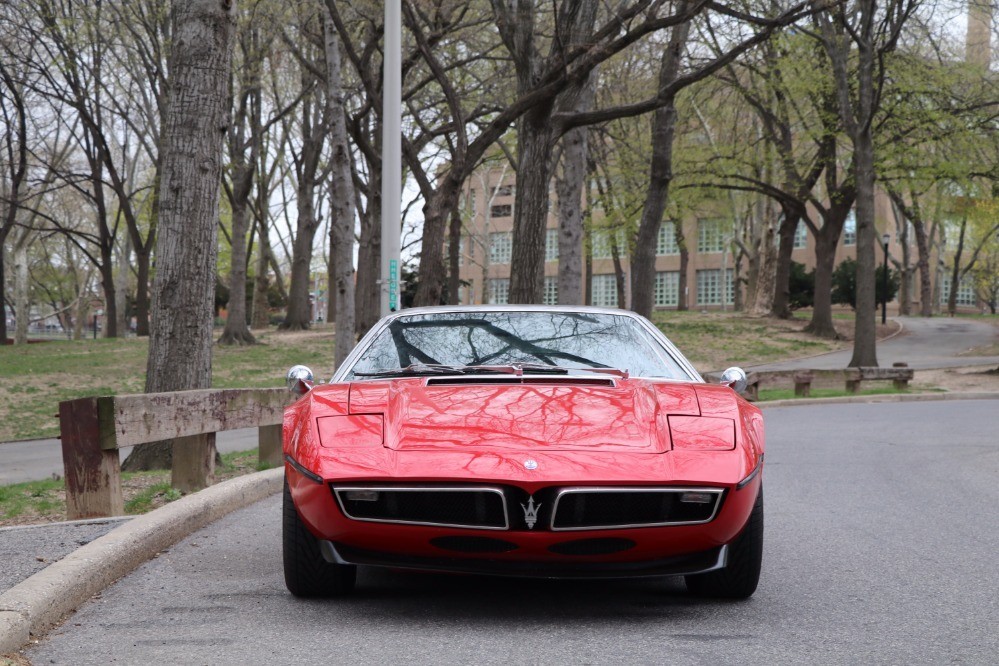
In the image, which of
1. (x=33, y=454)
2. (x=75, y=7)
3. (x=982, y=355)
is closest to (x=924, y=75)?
(x=982, y=355)

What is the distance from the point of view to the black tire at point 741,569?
4352mm

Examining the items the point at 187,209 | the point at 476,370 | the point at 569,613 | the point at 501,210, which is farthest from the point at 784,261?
the point at 501,210

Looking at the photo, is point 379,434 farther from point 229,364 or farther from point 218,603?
Answer: point 229,364

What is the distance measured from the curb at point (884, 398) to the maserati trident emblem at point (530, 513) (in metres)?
14.9

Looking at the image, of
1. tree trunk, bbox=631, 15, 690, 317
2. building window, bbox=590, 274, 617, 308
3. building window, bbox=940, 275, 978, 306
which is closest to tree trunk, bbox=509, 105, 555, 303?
tree trunk, bbox=631, 15, 690, 317

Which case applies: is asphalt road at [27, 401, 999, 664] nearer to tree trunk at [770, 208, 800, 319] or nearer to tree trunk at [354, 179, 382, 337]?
tree trunk at [354, 179, 382, 337]

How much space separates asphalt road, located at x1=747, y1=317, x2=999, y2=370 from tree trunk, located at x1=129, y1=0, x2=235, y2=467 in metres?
16.8

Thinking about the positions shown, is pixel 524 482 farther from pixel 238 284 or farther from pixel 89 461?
pixel 238 284

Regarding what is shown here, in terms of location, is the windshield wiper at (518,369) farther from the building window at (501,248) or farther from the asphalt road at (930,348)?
the building window at (501,248)

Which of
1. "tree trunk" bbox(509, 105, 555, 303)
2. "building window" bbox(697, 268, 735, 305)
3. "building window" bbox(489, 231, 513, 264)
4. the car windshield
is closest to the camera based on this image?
the car windshield

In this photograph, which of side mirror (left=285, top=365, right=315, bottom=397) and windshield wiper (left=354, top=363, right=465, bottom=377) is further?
side mirror (left=285, top=365, right=315, bottom=397)

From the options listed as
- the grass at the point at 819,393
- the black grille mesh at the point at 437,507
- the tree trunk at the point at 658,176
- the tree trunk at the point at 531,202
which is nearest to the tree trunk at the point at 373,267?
the tree trunk at the point at 658,176

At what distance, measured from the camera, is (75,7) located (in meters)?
28.4

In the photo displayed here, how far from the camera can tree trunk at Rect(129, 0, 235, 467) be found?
354 inches
